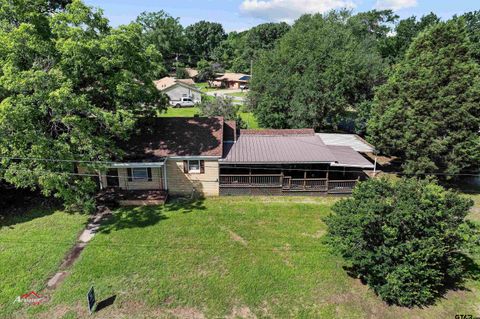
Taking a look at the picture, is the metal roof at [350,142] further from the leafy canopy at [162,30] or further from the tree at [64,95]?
the leafy canopy at [162,30]

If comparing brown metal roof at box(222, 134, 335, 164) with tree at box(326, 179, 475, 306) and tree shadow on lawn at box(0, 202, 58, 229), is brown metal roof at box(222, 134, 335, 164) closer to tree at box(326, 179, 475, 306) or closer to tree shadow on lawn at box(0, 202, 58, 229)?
tree at box(326, 179, 475, 306)

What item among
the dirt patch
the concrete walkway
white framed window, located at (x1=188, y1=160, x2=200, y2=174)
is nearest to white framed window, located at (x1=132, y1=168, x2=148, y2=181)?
the concrete walkway

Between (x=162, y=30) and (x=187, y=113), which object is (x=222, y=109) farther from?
(x=162, y=30)

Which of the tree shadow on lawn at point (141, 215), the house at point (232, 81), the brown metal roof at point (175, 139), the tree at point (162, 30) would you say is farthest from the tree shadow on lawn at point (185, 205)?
the tree at point (162, 30)

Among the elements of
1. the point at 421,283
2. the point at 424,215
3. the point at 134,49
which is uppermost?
the point at 134,49

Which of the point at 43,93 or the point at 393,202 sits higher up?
the point at 43,93

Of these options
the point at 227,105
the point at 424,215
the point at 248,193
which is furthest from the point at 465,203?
the point at 227,105

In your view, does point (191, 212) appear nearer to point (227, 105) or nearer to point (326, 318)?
point (326, 318)
